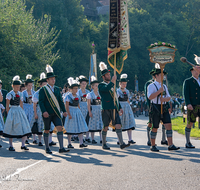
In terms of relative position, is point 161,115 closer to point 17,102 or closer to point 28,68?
point 17,102

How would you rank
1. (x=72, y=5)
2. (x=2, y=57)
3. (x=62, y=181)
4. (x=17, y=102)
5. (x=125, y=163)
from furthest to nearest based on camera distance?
1. (x=72, y=5)
2. (x=2, y=57)
3. (x=17, y=102)
4. (x=125, y=163)
5. (x=62, y=181)

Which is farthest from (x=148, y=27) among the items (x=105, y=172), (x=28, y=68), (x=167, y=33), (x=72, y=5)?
(x=105, y=172)

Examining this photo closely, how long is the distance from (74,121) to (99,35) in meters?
46.7

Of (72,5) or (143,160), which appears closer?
(143,160)

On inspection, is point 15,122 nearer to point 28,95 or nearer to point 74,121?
point 74,121

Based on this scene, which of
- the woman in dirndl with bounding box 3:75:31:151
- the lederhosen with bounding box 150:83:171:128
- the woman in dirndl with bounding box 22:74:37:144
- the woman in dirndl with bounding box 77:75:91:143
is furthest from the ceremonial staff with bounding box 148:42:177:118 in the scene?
the woman in dirndl with bounding box 22:74:37:144

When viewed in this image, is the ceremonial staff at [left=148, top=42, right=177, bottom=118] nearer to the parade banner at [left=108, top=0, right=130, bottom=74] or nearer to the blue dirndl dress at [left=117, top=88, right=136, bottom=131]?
the parade banner at [left=108, top=0, right=130, bottom=74]

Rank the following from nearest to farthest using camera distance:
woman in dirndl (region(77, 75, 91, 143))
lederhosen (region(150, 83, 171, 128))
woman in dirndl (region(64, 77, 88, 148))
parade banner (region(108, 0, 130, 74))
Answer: lederhosen (region(150, 83, 171, 128)), parade banner (region(108, 0, 130, 74)), woman in dirndl (region(64, 77, 88, 148)), woman in dirndl (region(77, 75, 91, 143))

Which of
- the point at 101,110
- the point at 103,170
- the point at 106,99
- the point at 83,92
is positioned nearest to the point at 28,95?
the point at 83,92

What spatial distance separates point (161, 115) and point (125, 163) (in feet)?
5.99

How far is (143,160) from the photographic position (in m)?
7.15

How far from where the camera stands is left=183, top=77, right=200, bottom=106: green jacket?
28.7 ft

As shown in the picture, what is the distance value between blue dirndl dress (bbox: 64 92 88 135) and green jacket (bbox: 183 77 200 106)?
3.17m

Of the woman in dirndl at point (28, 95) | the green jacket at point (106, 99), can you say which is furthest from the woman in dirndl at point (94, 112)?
the woman in dirndl at point (28, 95)
